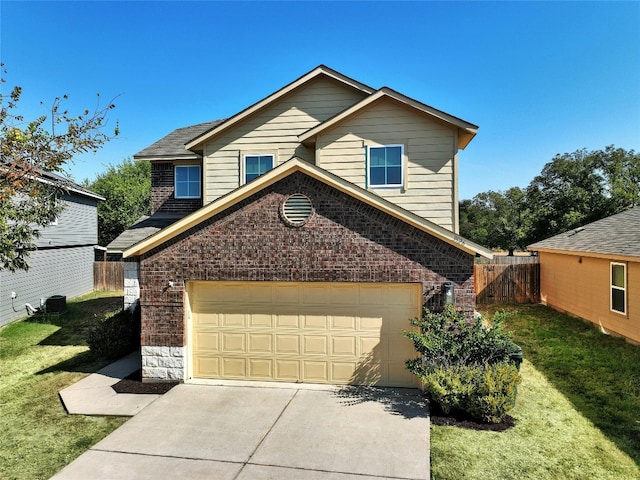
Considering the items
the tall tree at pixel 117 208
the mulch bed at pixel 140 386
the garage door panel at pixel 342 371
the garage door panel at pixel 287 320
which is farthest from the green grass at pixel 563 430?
the tall tree at pixel 117 208

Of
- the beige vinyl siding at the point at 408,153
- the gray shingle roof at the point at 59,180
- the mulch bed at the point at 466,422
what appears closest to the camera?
the mulch bed at the point at 466,422

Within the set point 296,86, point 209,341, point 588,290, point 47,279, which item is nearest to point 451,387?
point 209,341

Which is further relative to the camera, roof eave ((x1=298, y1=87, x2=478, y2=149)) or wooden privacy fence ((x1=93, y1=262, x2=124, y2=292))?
wooden privacy fence ((x1=93, y1=262, x2=124, y2=292))

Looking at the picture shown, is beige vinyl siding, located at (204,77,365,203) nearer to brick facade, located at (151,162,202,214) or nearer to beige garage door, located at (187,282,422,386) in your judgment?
brick facade, located at (151,162,202,214)

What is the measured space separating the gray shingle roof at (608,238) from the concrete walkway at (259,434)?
30.3 ft

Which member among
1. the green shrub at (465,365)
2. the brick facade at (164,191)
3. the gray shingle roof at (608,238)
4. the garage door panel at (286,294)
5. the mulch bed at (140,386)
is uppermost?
the brick facade at (164,191)

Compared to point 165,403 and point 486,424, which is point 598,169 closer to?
point 486,424

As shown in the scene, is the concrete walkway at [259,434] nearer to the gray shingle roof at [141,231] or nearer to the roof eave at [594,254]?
the gray shingle roof at [141,231]

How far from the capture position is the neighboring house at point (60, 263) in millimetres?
15449

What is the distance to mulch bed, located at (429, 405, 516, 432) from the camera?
668cm

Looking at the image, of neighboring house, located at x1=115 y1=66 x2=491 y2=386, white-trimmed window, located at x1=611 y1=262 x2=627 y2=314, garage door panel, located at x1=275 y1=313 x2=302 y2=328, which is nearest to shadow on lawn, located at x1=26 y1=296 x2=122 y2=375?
neighboring house, located at x1=115 y1=66 x2=491 y2=386

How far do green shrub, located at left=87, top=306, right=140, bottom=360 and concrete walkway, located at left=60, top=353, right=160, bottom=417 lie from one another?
1.09 m

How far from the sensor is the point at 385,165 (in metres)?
10.7

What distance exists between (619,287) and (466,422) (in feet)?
→ 29.8
